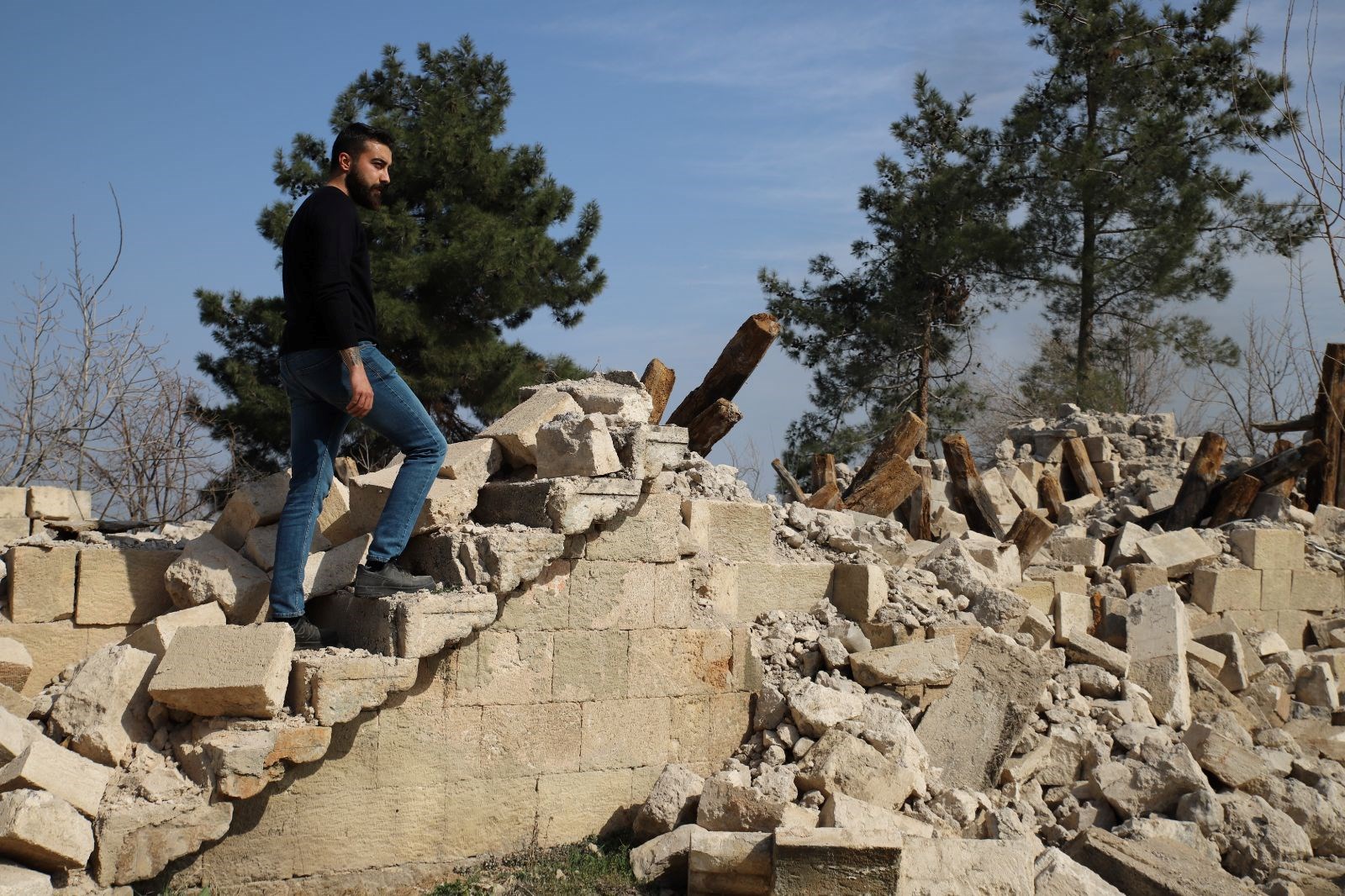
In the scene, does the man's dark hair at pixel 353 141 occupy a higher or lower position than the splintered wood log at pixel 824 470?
higher

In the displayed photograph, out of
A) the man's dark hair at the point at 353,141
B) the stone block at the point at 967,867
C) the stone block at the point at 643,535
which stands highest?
the man's dark hair at the point at 353,141

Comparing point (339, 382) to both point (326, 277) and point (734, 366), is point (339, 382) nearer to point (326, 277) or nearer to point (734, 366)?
point (326, 277)

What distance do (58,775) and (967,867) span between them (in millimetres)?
3719

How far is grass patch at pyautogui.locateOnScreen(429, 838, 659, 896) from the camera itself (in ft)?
16.7

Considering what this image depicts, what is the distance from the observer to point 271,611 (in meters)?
5.01

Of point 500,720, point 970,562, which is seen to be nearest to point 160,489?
point 500,720

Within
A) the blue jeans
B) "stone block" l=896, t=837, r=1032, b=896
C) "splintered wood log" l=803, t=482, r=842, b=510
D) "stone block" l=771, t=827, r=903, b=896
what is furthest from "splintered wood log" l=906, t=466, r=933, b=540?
the blue jeans

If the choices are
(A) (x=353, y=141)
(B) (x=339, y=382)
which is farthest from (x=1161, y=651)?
(A) (x=353, y=141)

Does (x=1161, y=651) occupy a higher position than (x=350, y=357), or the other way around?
(x=350, y=357)

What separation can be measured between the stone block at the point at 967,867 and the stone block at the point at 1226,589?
5.74m

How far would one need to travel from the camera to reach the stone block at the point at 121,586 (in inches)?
198

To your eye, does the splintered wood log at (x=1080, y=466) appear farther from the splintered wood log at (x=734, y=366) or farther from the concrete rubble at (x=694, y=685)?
the splintered wood log at (x=734, y=366)

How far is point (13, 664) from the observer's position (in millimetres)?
4695

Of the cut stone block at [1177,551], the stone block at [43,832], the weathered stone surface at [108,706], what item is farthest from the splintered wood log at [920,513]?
the stone block at [43,832]
